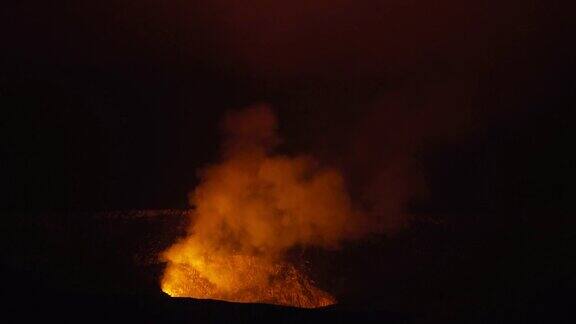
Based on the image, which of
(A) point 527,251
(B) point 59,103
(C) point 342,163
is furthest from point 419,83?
(B) point 59,103

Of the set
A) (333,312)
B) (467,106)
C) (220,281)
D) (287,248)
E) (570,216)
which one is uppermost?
(467,106)

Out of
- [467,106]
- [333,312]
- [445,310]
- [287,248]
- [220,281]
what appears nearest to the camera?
[333,312]

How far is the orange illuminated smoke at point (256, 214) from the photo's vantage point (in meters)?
9.00

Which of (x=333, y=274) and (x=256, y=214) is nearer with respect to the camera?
(x=333, y=274)

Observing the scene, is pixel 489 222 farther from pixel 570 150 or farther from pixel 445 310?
pixel 445 310

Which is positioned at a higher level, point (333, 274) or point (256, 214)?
point (256, 214)

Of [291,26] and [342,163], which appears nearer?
[291,26]

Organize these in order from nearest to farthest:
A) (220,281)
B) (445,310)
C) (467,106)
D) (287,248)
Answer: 1. (445,310)
2. (220,281)
3. (287,248)
4. (467,106)

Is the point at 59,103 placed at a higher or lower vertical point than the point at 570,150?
higher

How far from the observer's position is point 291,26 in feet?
30.0

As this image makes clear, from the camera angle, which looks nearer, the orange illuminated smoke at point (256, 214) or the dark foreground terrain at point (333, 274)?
the dark foreground terrain at point (333, 274)

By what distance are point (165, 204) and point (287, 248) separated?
262 cm

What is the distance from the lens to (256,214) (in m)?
10.1

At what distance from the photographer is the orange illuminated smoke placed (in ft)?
29.5
